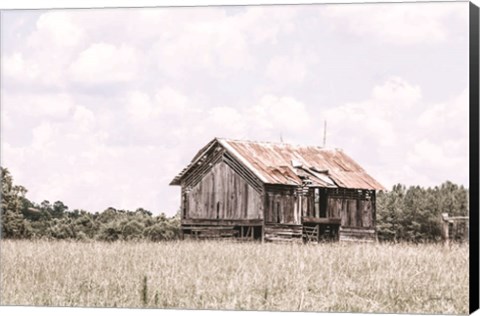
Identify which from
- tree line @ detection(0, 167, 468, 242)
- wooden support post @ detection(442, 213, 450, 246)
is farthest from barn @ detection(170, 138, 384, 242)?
wooden support post @ detection(442, 213, 450, 246)

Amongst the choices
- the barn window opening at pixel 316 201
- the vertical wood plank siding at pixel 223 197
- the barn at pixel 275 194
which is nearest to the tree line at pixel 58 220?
the barn at pixel 275 194

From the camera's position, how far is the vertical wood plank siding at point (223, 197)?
56.1 feet

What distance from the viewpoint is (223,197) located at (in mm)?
18891

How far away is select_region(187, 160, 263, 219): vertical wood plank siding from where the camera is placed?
1711 centimetres

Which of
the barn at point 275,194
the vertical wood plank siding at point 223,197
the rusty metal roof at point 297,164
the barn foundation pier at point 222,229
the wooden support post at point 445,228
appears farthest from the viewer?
the vertical wood plank siding at point 223,197

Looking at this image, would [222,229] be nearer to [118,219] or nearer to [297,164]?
[297,164]

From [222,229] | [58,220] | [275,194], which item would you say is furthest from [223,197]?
[58,220]

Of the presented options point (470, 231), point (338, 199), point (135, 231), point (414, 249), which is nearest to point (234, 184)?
point (338, 199)

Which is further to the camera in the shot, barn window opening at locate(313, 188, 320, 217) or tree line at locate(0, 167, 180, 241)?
barn window opening at locate(313, 188, 320, 217)

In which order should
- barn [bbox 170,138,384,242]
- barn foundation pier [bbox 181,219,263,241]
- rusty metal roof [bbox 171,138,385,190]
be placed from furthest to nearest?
barn foundation pier [bbox 181,219,263,241]
barn [bbox 170,138,384,242]
rusty metal roof [bbox 171,138,385,190]

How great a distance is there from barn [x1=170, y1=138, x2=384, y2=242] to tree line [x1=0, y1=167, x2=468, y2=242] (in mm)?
462

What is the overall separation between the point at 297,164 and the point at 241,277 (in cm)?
349

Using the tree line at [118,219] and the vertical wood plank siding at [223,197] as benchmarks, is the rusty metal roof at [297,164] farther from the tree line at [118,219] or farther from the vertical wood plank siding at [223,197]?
the tree line at [118,219]

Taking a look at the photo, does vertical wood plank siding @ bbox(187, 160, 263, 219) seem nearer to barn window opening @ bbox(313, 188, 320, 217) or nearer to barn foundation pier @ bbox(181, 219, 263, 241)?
barn foundation pier @ bbox(181, 219, 263, 241)
